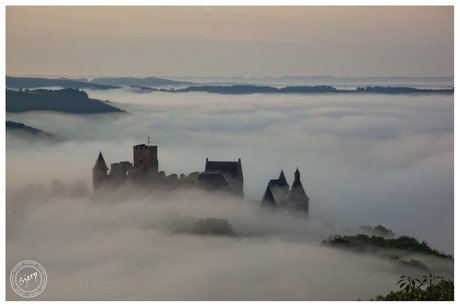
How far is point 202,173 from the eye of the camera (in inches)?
835

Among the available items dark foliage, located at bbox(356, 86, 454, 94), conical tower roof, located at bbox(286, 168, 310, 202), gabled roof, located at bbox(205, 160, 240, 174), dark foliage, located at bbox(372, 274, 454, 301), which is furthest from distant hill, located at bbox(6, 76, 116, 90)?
dark foliage, located at bbox(372, 274, 454, 301)

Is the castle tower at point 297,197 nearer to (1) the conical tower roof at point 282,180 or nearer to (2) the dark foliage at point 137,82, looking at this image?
(1) the conical tower roof at point 282,180

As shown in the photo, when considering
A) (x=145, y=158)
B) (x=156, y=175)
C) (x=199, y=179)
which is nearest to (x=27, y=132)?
(x=145, y=158)

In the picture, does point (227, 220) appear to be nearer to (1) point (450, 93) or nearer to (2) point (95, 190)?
(2) point (95, 190)

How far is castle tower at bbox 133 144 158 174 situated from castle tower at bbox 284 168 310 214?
9.76 ft

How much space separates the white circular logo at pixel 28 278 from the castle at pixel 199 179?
2.31 metres

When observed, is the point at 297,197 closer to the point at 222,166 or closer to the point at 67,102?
the point at 222,166

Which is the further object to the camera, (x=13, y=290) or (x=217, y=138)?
(x=217, y=138)

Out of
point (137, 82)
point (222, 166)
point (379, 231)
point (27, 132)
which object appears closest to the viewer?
point (379, 231)

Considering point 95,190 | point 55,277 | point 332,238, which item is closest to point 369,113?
point 332,238

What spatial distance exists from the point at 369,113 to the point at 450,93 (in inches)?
69.9

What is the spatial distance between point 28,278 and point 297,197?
19.7ft

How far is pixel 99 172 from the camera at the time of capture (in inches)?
845

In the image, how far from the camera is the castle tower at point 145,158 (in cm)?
2131
